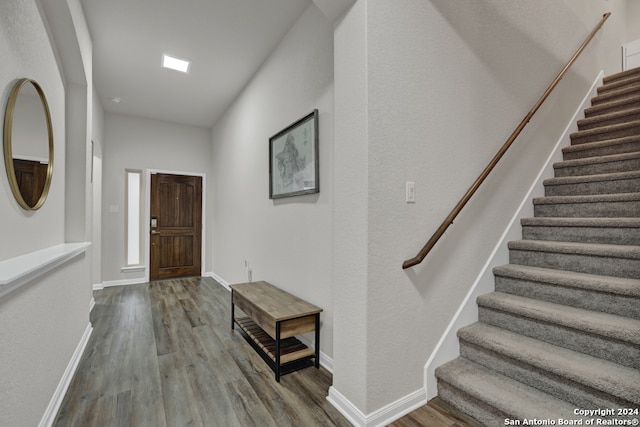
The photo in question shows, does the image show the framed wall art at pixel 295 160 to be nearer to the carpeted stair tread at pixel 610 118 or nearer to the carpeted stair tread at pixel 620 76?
the carpeted stair tread at pixel 610 118

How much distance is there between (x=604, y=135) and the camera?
2.78 metres

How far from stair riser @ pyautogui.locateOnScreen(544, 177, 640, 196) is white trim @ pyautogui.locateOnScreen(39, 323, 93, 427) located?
12.8ft

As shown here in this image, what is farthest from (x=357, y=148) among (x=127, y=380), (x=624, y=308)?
(x=127, y=380)

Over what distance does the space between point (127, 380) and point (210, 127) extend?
4.71 m

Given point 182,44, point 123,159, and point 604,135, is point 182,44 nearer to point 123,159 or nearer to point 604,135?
point 123,159

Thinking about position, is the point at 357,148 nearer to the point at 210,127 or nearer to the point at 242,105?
the point at 242,105

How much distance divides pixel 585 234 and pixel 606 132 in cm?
140

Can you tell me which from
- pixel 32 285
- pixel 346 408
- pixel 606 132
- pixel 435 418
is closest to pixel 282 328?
pixel 346 408

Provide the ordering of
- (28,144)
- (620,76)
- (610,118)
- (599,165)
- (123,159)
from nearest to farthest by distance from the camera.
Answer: (28,144) → (599,165) → (610,118) → (620,76) → (123,159)

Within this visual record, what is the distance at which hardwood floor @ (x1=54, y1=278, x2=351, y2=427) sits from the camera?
1.63 m

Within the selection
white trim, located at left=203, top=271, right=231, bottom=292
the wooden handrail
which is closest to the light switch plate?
the wooden handrail

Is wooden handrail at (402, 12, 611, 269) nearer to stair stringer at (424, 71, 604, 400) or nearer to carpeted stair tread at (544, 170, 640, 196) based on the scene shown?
stair stringer at (424, 71, 604, 400)

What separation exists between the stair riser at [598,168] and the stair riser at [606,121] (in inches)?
28.3

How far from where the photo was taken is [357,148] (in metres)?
1.56
